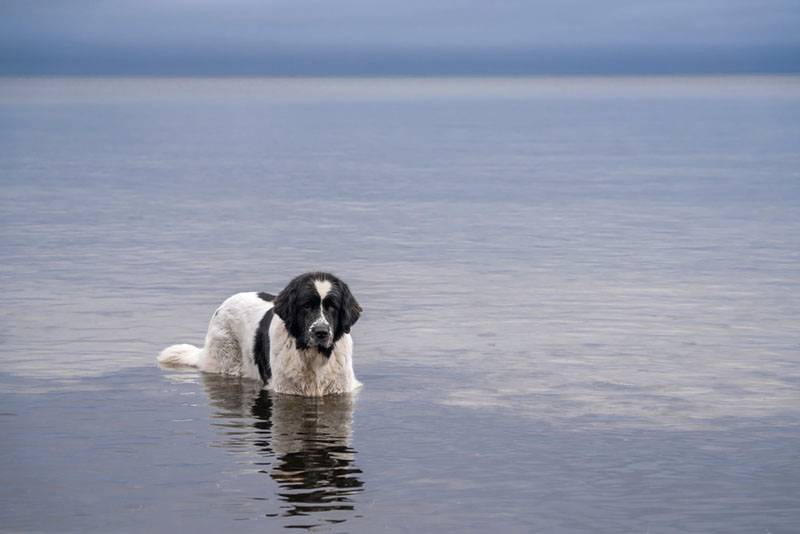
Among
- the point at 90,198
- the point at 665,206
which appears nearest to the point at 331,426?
the point at 665,206

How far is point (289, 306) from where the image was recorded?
42.0 ft

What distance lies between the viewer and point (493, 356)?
14898mm

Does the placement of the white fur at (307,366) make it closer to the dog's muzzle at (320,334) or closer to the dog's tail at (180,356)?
the dog's muzzle at (320,334)

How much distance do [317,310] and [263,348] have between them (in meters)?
1.03

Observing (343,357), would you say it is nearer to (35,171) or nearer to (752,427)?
(752,427)

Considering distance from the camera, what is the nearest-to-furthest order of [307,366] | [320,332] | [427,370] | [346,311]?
1. [320,332]
2. [346,311]
3. [307,366]
4. [427,370]

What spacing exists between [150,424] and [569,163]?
40063 mm

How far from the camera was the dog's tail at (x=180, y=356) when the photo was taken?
47.0ft

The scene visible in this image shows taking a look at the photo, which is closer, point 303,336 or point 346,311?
point 303,336

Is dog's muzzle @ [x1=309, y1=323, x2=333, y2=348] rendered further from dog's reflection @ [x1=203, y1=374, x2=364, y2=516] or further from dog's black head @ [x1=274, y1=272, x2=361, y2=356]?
dog's reflection @ [x1=203, y1=374, x2=364, y2=516]

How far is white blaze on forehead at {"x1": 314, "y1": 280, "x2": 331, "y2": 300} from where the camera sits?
12.7 meters

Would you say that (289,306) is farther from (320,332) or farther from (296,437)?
(296,437)

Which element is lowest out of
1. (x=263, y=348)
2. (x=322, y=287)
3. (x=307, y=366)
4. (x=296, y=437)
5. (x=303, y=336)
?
(x=296, y=437)

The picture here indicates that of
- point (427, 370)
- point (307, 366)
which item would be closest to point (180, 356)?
point (307, 366)
